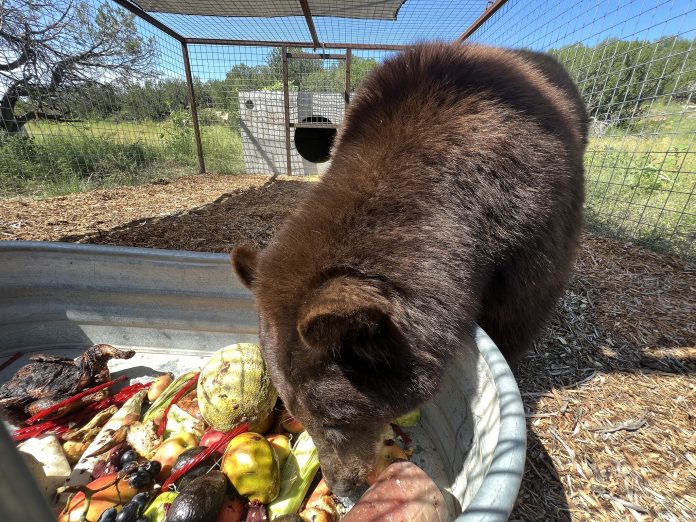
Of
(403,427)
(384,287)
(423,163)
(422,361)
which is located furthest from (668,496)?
(423,163)

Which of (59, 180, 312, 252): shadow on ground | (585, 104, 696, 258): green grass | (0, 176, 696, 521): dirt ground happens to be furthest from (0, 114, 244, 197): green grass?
(585, 104, 696, 258): green grass

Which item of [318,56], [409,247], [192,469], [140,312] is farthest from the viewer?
[318,56]

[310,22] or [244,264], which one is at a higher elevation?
[310,22]

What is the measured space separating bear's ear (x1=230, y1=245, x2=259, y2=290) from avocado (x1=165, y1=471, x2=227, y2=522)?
0.91m

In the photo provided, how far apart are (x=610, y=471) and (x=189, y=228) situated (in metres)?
5.01

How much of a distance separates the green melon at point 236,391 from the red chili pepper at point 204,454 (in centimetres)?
3

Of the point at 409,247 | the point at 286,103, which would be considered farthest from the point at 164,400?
the point at 286,103

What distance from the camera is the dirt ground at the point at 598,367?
2020 mm

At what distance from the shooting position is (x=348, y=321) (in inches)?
52.2

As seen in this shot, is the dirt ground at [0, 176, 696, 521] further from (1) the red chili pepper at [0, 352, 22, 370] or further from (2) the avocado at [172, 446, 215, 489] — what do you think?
(1) the red chili pepper at [0, 352, 22, 370]

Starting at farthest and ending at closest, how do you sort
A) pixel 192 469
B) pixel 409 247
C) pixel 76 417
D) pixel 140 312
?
pixel 140 312, pixel 76 417, pixel 192 469, pixel 409 247

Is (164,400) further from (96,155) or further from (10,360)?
(96,155)

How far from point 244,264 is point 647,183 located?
24.4 ft

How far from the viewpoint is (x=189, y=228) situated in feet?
16.6
